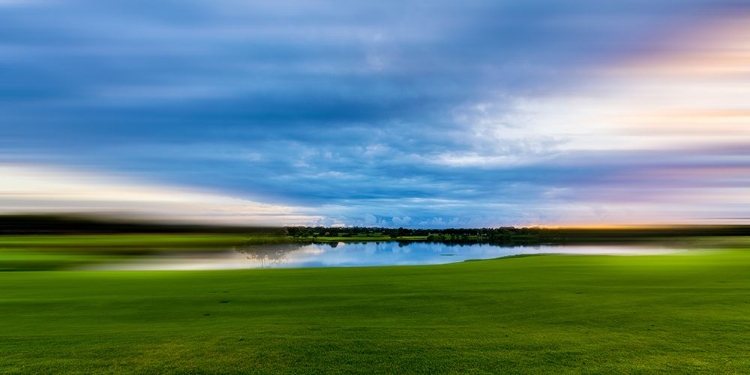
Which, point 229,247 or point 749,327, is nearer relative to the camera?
point 749,327

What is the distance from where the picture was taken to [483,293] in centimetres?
1677

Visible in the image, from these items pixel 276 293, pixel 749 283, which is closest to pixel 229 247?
Answer: pixel 276 293

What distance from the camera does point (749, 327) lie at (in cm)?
1133

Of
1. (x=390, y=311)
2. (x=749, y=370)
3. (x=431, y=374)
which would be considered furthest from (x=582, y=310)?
(x=431, y=374)

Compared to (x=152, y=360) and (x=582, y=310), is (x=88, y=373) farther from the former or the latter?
(x=582, y=310)

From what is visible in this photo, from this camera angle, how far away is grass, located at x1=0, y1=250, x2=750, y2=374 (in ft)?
29.7

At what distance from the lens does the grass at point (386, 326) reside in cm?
906

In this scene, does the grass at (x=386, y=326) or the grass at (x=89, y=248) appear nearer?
the grass at (x=386, y=326)

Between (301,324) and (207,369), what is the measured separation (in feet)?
12.1

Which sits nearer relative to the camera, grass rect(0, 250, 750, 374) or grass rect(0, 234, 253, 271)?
grass rect(0, 250, 750, 374)

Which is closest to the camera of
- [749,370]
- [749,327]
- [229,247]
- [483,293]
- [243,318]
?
[749,370]

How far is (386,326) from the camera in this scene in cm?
1191

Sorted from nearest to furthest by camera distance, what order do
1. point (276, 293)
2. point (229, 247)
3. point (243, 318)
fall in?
1. point (243, 318)
2. point (276, 293)
3. point (229, 247)

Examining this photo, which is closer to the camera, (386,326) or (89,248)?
(386,326)
